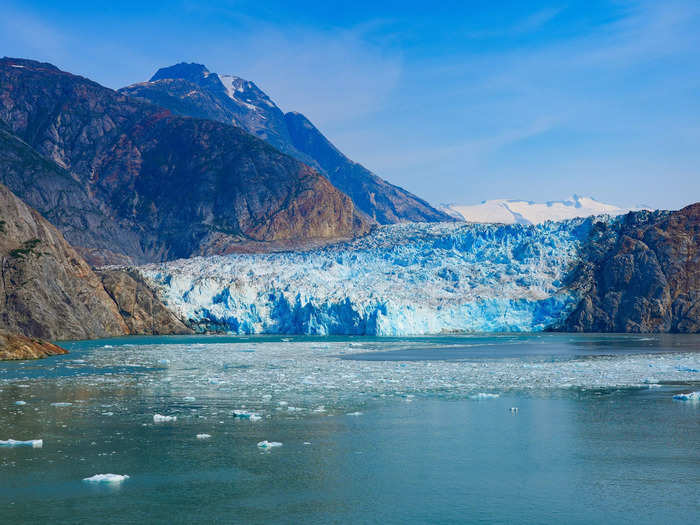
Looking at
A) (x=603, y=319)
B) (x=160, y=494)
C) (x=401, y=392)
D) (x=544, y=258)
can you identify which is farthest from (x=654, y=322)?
(x=160, y=494)

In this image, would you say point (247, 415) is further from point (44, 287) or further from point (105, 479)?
point (44, 287)

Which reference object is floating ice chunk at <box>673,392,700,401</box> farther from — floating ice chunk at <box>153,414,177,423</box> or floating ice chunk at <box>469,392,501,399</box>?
floating ice chunk at <box>153,414,177,423</box>

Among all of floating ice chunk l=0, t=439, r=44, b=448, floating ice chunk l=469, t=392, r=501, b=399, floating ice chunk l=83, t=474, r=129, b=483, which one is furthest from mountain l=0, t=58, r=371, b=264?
floating ice chunk l=83, t=474, r=129, b=483

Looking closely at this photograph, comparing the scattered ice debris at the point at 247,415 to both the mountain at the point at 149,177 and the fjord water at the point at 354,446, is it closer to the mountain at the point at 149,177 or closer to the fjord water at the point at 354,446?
the fjord water at the point at 354,446

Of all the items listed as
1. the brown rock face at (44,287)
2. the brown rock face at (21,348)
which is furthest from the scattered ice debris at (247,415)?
the brown rock face at (44,287)

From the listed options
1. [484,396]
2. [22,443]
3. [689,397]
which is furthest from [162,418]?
[689,397]
